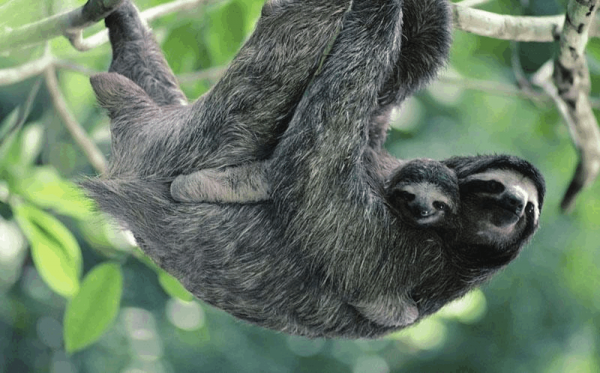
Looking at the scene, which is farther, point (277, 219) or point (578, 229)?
point (578, 229)

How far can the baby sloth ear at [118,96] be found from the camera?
→ 6500mm

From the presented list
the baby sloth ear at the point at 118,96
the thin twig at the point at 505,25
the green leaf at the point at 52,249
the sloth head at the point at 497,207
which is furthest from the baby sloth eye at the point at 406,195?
the green leaf at the point at 52,249

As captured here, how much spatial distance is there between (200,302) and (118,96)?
6.35m

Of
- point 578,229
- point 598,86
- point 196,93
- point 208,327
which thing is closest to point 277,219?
point 196,93

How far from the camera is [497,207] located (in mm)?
5699

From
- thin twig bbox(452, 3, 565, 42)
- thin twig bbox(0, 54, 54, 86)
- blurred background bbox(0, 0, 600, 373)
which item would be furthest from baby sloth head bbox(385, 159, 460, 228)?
thin twig bbox(0, 54, 54, 86)

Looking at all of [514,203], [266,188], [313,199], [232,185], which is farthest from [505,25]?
[232,185]

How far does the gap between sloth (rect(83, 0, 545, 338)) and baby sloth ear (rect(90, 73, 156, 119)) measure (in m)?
0.34

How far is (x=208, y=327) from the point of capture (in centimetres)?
1945

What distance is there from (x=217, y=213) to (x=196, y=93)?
3.51 m

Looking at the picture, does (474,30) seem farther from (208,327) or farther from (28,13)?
(208,327)

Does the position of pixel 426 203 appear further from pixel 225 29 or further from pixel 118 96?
pixel 225 29

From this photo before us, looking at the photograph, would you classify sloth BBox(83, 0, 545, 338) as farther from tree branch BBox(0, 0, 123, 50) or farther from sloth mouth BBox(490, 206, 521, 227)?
tree branch BBox(0, 0, 123, 50)

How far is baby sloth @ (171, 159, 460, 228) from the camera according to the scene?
5.65m
